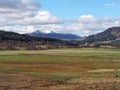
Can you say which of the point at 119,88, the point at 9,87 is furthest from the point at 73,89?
the point at 9,87

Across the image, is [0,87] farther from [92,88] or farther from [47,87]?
[92,88]

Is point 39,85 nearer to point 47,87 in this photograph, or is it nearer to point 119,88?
point 47,87

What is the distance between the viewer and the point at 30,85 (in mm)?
51531

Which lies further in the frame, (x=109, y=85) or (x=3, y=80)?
(x=3, y=80)

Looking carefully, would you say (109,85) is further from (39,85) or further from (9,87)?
(9,87)

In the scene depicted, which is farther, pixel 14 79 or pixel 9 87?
pixel 14 79

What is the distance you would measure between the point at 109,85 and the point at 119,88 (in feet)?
11.5

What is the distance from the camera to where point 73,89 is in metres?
46.7

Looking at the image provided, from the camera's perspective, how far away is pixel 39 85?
51.8 metres

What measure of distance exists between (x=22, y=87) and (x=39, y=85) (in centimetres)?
314

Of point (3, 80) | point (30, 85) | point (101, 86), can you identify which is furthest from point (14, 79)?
point (101, 86)

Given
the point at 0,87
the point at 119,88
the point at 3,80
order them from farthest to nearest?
the point at 3,80 → the point at 0,87 → the point at 119,88

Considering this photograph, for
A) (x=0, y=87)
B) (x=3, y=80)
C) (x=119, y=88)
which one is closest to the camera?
(x=119, y=88)

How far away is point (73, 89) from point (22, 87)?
6.90 metres
